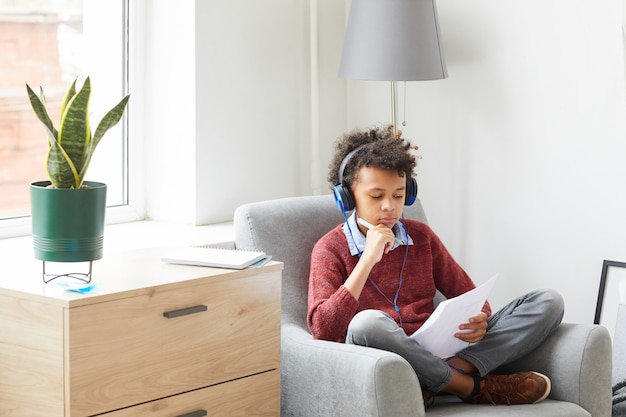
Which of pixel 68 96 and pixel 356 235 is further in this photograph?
pixel 356 235

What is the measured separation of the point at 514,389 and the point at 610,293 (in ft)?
2.23

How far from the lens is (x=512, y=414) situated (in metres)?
2.03

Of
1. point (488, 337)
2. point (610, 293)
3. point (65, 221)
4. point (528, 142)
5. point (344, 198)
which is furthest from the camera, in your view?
point (528, 142)

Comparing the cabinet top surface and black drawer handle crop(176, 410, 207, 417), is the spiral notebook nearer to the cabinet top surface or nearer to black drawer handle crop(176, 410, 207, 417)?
the cabinet top surface

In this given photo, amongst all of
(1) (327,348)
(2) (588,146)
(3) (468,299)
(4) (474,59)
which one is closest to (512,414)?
(3) (468,299)

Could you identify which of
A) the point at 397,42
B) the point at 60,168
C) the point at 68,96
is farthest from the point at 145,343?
the point at 397,42

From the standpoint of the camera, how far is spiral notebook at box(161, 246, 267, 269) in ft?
6.68

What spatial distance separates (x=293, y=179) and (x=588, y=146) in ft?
3.27

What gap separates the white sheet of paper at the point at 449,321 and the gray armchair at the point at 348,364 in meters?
0.14

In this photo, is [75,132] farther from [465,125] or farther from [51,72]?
[465,125]

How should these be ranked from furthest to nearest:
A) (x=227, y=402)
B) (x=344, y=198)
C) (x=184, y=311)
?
(x=344, y=198) → (x=227, y=402) → (x=184, y=311)

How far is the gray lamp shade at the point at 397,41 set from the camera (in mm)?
2711

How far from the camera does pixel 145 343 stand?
74.0 inches

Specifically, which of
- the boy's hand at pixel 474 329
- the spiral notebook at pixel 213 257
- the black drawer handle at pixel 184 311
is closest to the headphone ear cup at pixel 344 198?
the spiral notebook at pixel 213 257
